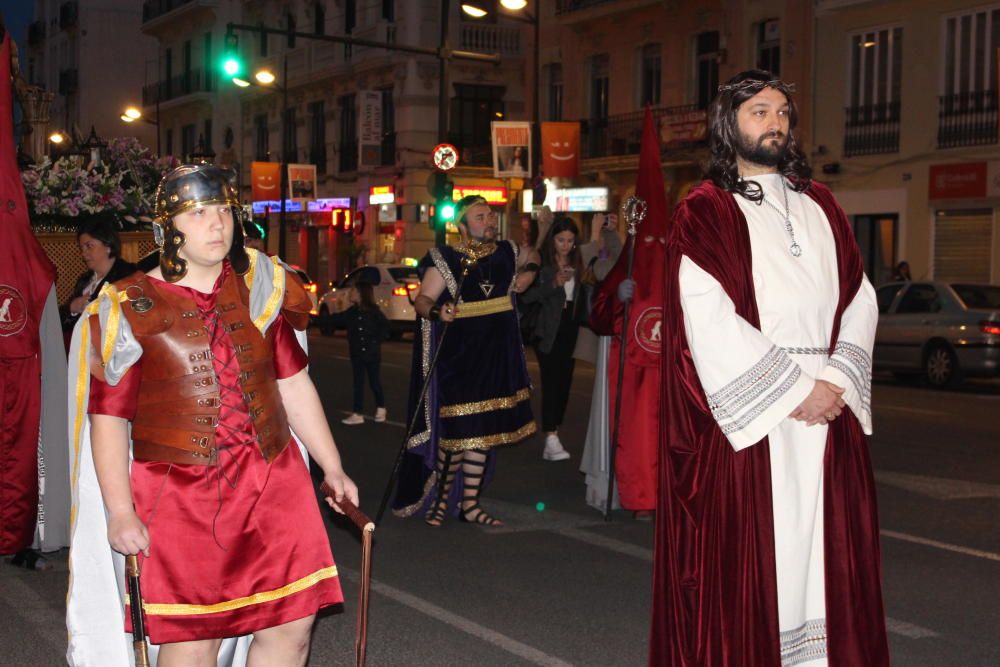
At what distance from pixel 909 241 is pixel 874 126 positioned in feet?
8.45

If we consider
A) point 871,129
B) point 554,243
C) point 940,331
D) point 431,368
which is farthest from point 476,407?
point 871,129

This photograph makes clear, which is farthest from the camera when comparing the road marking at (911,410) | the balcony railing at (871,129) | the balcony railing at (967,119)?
the balcony railing at (871,129)

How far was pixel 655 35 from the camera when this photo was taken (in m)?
33.3

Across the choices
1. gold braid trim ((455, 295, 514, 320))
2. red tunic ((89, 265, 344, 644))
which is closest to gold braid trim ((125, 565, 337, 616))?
red tunic ((89, 265, 344, 644))

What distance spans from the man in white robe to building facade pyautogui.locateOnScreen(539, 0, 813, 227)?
81.2 ft

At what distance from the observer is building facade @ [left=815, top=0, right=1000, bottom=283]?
25266 mm

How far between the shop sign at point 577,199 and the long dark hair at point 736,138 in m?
30.0

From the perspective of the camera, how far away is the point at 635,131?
3366 centimetres

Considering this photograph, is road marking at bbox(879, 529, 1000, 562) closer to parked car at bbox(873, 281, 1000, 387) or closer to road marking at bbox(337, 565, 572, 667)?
road marking at bbox(337, 565, 572, 667)

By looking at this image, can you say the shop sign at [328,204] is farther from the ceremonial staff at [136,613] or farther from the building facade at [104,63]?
the ceremonial staff at [136,613]

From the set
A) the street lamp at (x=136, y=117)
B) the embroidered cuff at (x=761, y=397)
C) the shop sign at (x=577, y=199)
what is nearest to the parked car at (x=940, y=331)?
the embroidered cuff at (x=761, y=397)

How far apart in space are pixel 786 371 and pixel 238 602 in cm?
174

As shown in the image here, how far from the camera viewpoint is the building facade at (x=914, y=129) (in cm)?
2527

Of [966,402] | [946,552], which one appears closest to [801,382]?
[946,552]
